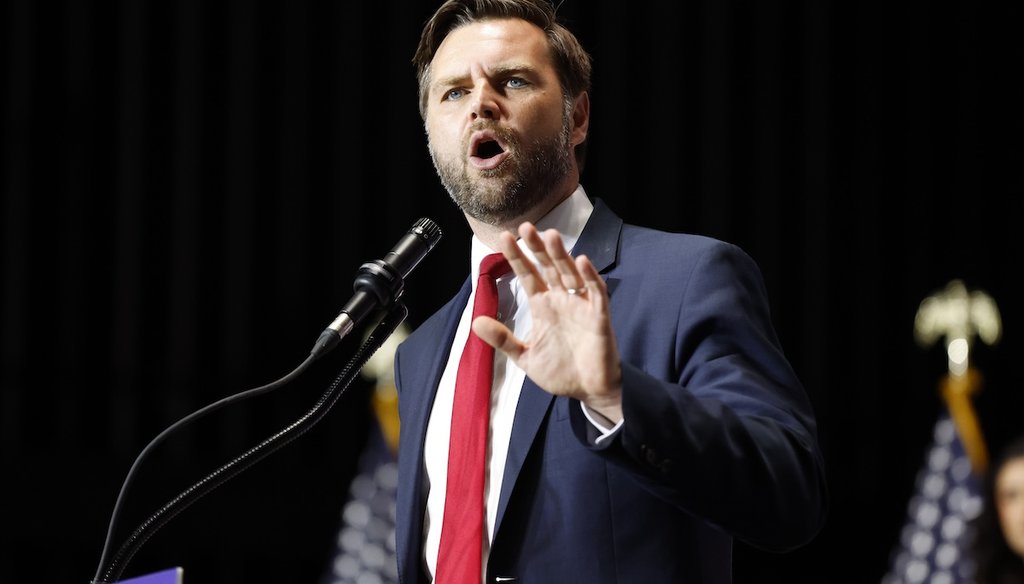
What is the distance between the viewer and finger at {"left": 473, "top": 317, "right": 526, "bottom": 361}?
1.28 m

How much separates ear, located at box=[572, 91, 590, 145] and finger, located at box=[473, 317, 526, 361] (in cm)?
70

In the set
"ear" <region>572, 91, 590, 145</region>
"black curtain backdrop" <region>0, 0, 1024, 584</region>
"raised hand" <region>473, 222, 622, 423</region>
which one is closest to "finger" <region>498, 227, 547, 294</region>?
"raised hand" <region>473, 222, 622, 423</region>

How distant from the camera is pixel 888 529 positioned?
5527 millimetres

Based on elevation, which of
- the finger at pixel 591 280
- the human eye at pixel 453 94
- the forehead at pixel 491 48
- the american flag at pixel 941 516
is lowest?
the american flag at pixel 941 516

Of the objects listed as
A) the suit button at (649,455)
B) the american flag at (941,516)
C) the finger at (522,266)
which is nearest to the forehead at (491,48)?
the finger at (522,266)

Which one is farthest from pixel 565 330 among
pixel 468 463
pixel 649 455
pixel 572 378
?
pixel 468 463

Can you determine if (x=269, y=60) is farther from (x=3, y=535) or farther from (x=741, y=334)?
(x=741, y=334)

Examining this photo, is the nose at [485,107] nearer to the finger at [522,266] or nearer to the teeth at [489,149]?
the teeth at [489,149]

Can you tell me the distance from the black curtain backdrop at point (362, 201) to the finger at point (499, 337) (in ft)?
13.4

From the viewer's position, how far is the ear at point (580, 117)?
6.38ft

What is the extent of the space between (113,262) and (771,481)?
4.89 meters

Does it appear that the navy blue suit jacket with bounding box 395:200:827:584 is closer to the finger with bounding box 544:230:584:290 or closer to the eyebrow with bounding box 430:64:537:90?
the finger with bounding box 544:230:584:290

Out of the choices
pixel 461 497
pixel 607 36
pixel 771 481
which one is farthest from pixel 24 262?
pixel 771 481

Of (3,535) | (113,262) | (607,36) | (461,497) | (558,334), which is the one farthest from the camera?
(607,36)
